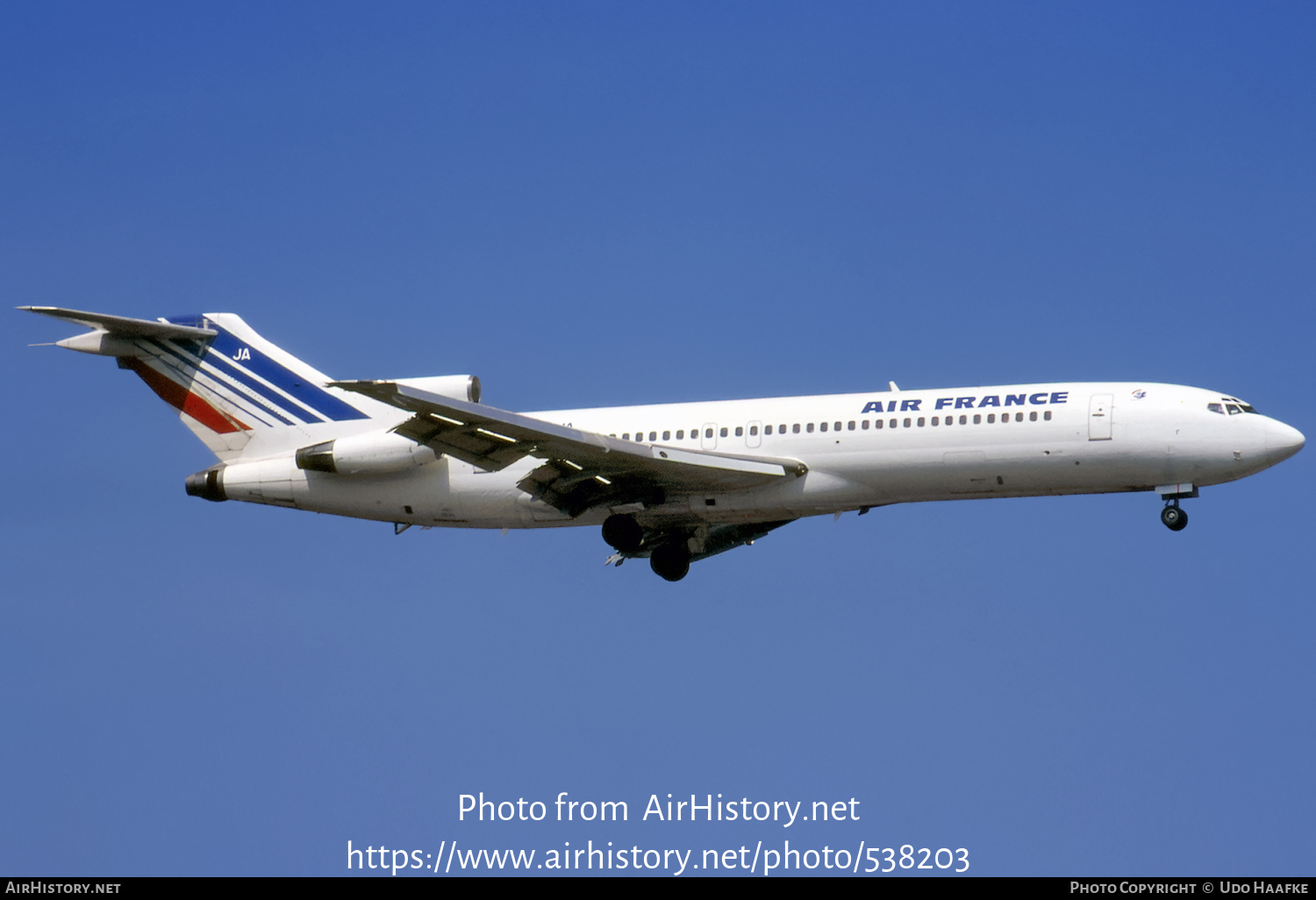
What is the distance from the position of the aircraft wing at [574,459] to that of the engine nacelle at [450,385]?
1416 millimetres

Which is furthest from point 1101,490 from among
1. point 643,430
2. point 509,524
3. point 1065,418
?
point 509,524

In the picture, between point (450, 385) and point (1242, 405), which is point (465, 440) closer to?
point (450, 385)

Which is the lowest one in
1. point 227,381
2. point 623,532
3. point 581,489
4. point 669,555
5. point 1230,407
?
point 623,532

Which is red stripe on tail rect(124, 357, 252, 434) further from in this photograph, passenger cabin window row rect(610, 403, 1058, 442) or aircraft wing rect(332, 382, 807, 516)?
passenger cabin window row rect(610, 403, 1058, 442)

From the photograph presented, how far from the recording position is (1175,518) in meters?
32.1

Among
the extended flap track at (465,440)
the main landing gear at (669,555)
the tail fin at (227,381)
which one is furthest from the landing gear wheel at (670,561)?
the tail fin at (227,381)

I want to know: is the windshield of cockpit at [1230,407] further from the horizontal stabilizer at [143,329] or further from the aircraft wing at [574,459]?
the horizontal stabilizer at [143,329]

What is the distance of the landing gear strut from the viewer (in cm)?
3206

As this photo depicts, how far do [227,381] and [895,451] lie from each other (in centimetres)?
1508

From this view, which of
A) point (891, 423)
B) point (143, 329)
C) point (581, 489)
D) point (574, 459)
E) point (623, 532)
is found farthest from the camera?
point (143, 329)

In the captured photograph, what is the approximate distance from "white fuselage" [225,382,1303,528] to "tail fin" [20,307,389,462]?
1434mm

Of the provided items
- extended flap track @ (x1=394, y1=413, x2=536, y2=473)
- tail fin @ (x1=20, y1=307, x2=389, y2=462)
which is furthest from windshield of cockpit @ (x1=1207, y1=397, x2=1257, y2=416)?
tail fin @ (x1=20, y1=307, x2=389, y2=462)

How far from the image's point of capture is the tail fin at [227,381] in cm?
3631

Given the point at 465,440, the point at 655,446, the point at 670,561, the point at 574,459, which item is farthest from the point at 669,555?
the point at 465,440
